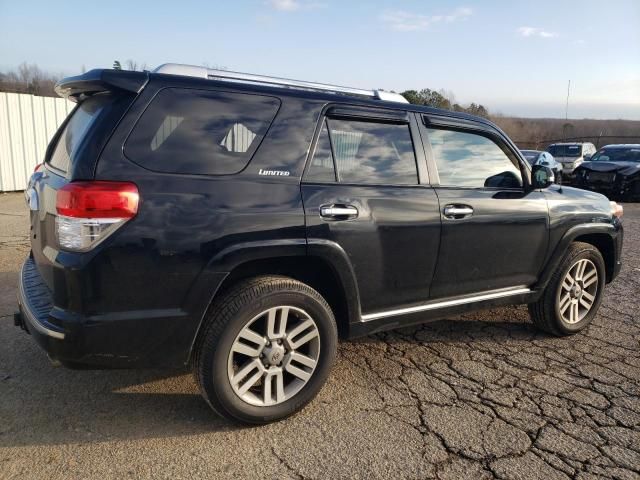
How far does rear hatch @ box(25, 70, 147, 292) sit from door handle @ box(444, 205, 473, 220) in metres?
2.03

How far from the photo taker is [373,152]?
3.23 meters

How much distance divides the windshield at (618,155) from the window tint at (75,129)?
16249 millimetres

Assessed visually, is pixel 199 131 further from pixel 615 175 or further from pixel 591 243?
pixel 615 175

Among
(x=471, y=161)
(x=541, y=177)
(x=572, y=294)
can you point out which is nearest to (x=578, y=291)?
(x=572, y=294)

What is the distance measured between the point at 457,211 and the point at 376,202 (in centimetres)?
68

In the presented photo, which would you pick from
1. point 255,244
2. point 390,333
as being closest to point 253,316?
point 255,244

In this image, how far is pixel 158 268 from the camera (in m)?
2.46

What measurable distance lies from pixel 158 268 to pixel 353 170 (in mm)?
1317

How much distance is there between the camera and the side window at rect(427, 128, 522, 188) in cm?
355

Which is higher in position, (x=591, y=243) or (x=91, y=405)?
(x=591, y=243)

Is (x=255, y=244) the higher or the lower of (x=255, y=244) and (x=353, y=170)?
the lower

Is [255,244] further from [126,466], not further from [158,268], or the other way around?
[126,466]

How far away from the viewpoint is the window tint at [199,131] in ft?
8.23

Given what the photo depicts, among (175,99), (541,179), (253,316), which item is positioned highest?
(175,99)
